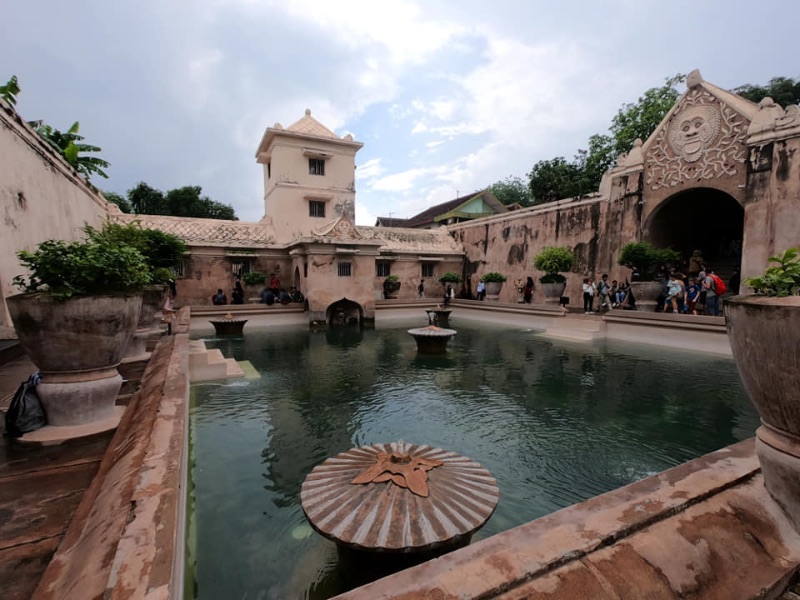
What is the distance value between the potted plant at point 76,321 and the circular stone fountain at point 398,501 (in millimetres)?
1939

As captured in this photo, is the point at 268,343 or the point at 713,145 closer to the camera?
the point at 268,343

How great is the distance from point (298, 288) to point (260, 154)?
10649 mm

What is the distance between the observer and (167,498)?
1.81m

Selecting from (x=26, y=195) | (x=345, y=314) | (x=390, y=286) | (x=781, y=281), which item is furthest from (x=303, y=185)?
(x=781, y=281)

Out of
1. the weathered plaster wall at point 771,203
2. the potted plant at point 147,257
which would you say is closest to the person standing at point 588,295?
the weathered plaster wall at point 771,203

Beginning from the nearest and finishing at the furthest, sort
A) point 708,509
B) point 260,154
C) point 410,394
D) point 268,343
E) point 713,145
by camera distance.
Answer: point 708,509
point 410,394
point 268,343
point 713,145
point 260,154

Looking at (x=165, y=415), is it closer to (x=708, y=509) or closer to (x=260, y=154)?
(x=708, y=509)

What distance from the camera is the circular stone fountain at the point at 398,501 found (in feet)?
6.62

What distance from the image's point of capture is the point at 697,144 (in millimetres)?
13344

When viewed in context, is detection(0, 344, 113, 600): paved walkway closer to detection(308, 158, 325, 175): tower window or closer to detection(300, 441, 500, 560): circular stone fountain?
detection(300, 441, 500, 560): circular stone fountain

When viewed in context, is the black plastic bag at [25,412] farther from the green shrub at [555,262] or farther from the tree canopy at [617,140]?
the tree canopy at [617,140]

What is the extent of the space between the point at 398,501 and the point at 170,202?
3661 cm

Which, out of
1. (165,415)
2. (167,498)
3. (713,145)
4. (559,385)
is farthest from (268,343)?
(713,145)

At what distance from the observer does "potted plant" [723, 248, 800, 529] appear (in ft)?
5.57
